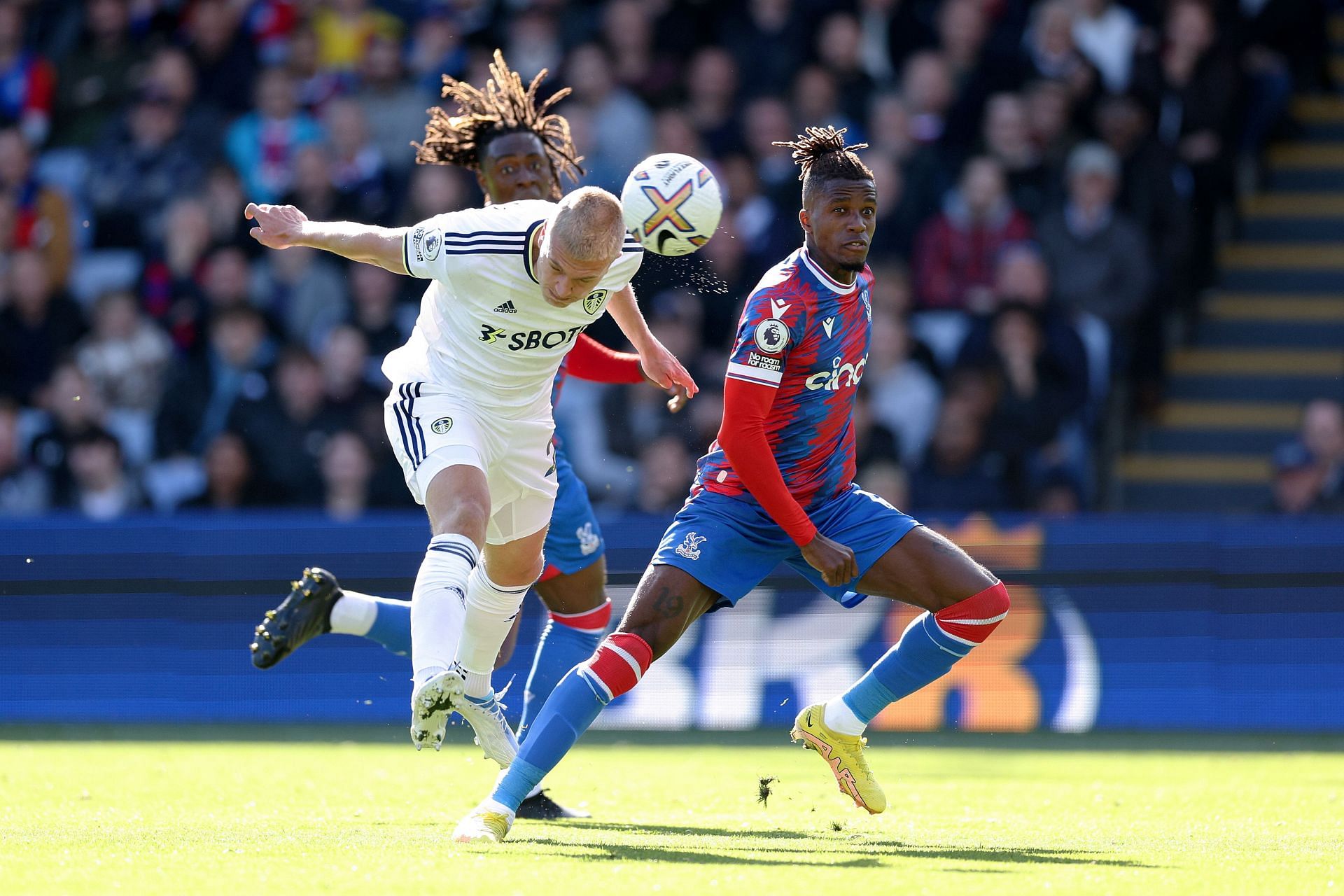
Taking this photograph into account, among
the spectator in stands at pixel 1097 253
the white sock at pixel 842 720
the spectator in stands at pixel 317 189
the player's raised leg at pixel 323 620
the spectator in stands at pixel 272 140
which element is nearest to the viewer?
the white sock at pixel 842 720

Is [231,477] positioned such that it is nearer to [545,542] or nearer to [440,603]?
[545,542]

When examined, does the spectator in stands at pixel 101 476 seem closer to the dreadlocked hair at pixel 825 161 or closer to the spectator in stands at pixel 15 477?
the spectator in stands at pixel 15 477

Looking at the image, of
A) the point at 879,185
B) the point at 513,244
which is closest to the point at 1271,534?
the point at 879,185

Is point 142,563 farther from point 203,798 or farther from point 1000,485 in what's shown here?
point 1000,485

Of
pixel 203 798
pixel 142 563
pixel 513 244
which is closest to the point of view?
pixel 513 244

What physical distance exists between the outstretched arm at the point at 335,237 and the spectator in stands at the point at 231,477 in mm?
6114

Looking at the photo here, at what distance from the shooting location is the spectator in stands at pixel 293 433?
41.5ft

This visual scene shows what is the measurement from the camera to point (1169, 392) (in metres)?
13.9

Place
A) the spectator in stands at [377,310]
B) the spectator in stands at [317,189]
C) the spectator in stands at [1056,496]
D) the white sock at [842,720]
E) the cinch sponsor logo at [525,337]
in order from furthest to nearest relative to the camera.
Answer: the spectator in stands at [317,189] < the spectator in stands at [377,310] < the spectator in stands at [1056,496] < the white sock at [842,720] < the cinch sponsor logo at [525,337]

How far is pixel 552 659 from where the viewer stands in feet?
24.9

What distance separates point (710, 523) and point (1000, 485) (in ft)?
18.2

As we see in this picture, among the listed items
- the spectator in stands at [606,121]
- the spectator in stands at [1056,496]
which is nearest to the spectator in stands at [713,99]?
the spectator in stands at [606,121]

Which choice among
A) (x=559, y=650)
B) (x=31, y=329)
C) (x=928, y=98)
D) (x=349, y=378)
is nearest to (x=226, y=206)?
(x=31, y=329)

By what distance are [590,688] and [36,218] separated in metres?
9.97
